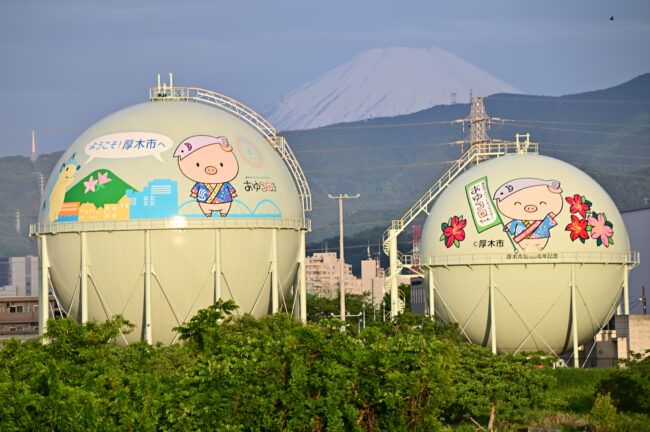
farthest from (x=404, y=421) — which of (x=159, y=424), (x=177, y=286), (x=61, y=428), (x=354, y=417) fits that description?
(x=177, y=286)

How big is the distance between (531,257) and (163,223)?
16.7 meters

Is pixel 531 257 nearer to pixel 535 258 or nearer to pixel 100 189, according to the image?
pixel 535 258

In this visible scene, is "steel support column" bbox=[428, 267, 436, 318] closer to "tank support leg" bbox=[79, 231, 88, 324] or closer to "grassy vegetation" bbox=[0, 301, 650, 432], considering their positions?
"tank support leg" bbox=[79, 231, 88, 324]

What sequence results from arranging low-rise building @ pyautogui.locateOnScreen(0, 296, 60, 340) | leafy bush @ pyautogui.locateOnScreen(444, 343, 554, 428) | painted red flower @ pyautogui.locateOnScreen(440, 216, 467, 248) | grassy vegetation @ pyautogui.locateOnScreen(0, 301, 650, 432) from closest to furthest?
1. grassy vegetation @ pyautogui.locateOnScreen(0, 301, 650, 432)
2. leafy bush @ pyautogui.locateOnScreen(444, 343, 554, 428)
3. painted red flower @ pyautogui.locateOnScreen(440, 216, 467, 248)
4. low-rise building @ pyautogui.locateOnScreen(0, 296, 60, 340)

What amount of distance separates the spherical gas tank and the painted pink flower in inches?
1.8

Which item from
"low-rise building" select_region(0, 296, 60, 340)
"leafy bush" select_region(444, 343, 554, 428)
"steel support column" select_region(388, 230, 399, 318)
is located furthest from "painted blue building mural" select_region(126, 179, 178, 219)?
"low-rise building" select_region(0, 296, 60, 340)

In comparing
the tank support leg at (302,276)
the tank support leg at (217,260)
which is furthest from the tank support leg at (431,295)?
the tank support leg at (217,260)

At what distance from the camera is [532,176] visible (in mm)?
49906

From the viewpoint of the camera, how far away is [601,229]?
49625 millimetres

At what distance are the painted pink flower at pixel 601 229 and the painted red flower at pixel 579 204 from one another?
0.43m

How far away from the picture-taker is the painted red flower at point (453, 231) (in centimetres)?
5009

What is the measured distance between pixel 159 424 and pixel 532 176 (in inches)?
1022

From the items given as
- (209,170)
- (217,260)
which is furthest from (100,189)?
(217,260)

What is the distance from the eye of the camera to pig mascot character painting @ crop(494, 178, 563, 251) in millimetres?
48438
